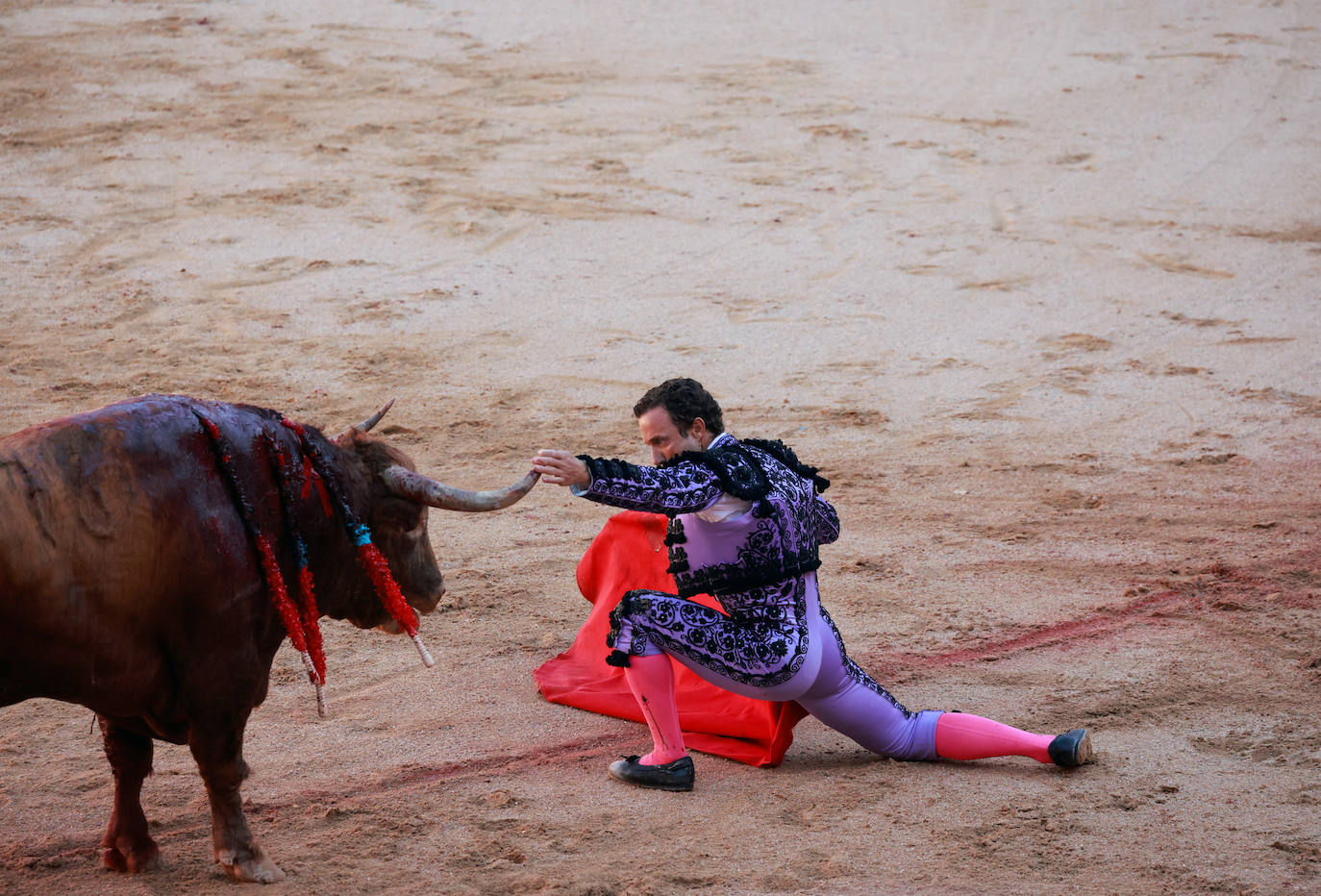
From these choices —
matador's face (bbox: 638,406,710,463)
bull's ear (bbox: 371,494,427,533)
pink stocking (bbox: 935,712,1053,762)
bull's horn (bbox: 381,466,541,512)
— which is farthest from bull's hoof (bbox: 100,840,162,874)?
pink stocking (bbox: 935,712,1053,762)

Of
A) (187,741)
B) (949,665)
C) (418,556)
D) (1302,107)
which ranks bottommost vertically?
(949,665)

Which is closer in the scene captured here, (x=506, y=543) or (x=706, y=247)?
(x=506, y=543)

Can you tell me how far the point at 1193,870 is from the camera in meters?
3.86

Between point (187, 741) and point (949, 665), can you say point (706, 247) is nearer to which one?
point (949, 665)

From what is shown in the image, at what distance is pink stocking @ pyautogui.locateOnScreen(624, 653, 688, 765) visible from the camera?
439 cm

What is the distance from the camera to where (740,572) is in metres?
4.32

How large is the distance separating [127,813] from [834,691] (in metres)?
2.12

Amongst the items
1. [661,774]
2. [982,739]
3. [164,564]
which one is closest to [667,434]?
[661,774]

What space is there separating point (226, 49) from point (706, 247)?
5.60 meters

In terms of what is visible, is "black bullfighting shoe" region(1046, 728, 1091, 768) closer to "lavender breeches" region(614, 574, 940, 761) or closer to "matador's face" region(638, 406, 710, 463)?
"lavender breeches" region(614, 574, 940, 761)

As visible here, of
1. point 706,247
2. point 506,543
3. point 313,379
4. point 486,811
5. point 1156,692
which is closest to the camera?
point 486,811

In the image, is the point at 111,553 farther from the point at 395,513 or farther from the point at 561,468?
the point at 561,468

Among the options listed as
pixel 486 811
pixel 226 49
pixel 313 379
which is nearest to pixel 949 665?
pixel 486 811

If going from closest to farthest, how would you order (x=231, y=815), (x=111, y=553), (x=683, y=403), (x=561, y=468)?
(x=111, y=553) < (x=231, y=815) < (x=561, y=468) < (x=683, y=403)
